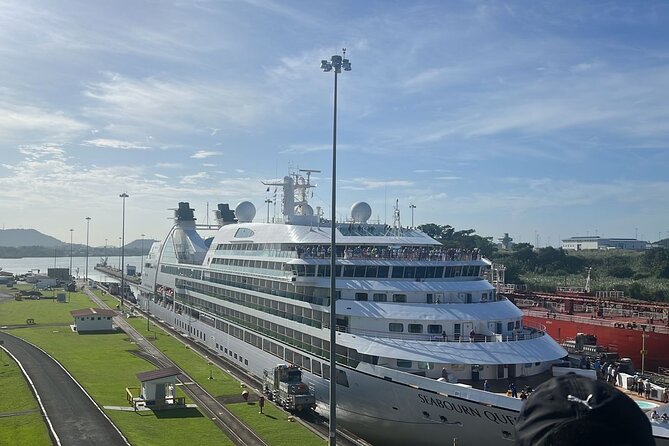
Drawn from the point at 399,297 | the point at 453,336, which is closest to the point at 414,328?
the point at 453,336

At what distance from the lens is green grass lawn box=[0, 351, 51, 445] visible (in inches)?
888

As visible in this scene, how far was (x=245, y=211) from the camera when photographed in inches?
Result: 2269

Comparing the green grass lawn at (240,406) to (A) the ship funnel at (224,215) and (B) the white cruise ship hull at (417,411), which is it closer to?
(B) the white cruise ship hull at (417,411)

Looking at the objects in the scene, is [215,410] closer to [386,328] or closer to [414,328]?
[386,328]

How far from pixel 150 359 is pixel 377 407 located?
2235 centimetres

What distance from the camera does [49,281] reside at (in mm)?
110938

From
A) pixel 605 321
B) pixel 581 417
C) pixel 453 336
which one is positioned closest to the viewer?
pixel 581 417

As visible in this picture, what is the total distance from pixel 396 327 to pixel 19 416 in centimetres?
1709

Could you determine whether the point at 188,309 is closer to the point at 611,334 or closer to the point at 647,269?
the point at 611,334

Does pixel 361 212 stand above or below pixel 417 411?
above

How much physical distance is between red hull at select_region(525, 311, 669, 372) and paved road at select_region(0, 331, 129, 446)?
3372cm

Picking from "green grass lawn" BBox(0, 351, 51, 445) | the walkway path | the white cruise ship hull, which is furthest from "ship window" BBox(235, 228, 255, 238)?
"green grass lawn" BBox(0, 351, 51, 445)

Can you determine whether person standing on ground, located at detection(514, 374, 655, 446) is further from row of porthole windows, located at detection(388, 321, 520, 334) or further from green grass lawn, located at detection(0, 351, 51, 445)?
row of porthole windows, located at detection(388, 321, 520, 334)

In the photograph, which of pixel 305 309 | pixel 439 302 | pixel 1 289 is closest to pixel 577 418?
pixel 439 302
